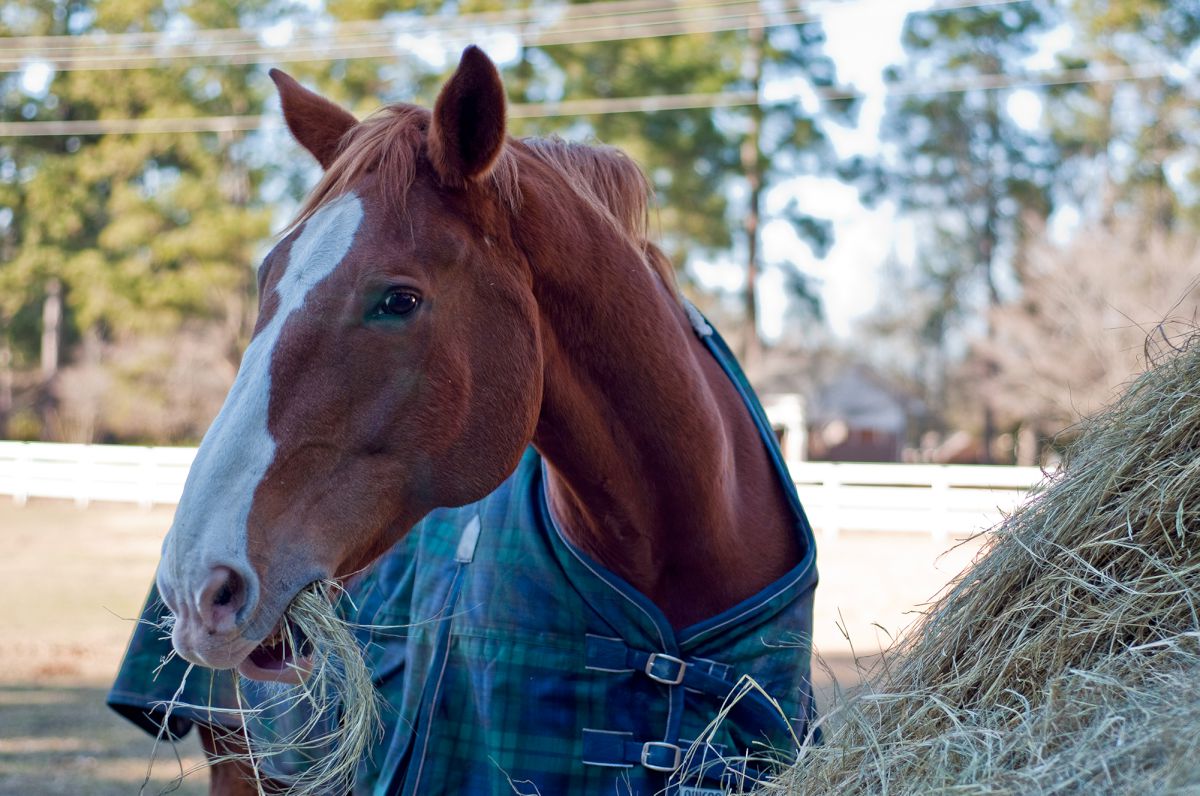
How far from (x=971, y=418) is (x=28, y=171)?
90.7ft

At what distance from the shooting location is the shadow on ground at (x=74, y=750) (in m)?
4.34

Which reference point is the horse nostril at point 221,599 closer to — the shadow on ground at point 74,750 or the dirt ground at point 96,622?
the dirt ground at point 96,622

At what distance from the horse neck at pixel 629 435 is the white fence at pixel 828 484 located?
7.23 m

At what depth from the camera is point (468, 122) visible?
1847 mm

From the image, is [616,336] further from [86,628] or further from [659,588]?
[86,628]

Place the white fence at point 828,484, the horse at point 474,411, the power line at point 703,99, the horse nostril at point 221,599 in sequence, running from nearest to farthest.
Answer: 1. the horse nostril at point 221,599
2. the horse at point 474,411
3. the white fence at point 828,484
4. the power line at point 703,99

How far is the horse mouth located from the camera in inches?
63.8

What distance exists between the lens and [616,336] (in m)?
2.04

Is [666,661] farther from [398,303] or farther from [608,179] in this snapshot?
[608,179]

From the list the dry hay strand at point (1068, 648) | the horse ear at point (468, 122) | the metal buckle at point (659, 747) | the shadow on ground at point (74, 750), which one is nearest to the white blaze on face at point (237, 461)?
the horse ear at point (468, 122)

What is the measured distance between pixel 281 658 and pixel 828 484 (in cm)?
1110

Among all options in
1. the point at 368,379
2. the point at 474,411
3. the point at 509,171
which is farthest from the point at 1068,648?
the point at 509,171

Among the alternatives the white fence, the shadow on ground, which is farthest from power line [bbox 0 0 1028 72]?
the shadow on ground

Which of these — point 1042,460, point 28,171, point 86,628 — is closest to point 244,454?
point 1042,460
